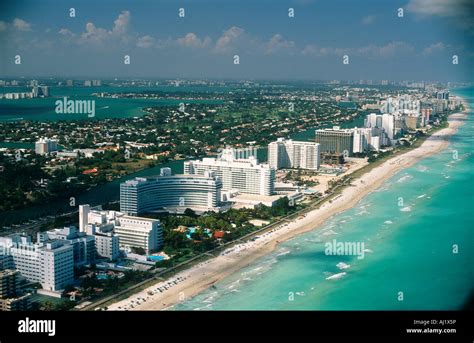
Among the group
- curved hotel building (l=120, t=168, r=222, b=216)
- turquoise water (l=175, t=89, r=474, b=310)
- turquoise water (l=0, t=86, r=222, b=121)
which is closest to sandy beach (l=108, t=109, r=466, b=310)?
turquoise water (l=175, t=89, r=474, b=310)

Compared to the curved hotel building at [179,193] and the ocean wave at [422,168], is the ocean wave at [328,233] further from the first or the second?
the ocean wave at [422,168]

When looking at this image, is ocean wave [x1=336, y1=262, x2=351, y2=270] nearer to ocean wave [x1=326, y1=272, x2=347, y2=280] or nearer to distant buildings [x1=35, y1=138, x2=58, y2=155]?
ocean wave [x1=326, y1=272, x2=347, y2=280]

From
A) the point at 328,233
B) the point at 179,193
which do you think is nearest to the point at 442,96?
the point at 179,193

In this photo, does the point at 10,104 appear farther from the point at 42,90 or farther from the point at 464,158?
the point at 464,158

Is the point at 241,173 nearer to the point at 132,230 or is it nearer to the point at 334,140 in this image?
the point at 132,230

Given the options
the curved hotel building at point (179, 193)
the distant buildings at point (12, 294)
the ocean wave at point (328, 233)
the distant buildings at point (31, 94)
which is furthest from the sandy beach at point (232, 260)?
the distant buildings at point (31, 94)
